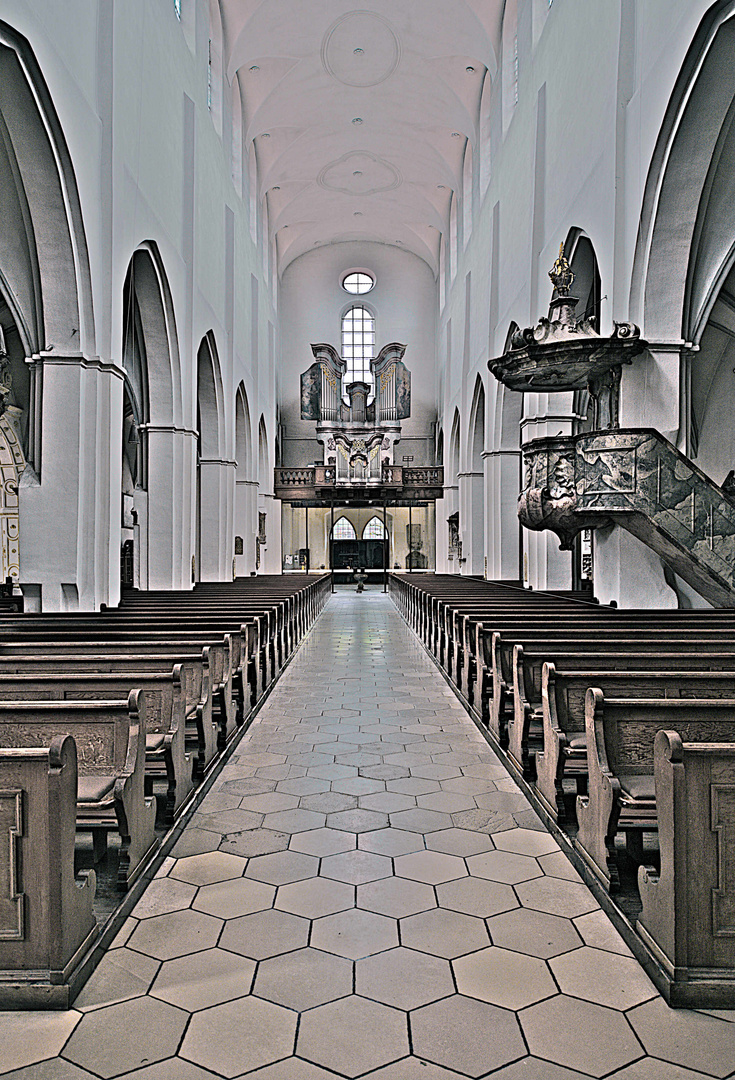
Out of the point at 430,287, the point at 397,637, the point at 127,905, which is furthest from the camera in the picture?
the point at 430,287

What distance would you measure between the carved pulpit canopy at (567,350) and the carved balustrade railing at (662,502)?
2.87 ft

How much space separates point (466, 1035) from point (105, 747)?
1.77 metres

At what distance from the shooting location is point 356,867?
129 inches

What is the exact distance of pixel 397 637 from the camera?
40.9 ft

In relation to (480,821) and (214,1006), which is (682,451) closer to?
(480,821)

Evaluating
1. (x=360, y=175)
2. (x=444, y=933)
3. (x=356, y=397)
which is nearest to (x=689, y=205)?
(x=444, y=933)

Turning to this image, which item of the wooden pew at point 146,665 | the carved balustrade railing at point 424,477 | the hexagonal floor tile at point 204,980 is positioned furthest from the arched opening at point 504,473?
the hexagonal floor tile at point 204,980

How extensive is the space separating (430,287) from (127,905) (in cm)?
2945

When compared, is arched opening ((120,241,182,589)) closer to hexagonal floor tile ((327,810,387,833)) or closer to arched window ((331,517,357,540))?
hexagonal floor tile ((327,810,387,833))

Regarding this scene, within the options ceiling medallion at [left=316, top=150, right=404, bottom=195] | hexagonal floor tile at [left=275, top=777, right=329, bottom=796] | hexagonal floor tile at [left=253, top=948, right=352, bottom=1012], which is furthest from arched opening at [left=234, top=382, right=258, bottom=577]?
hexagonal floor tile at [left=253, top=948, right=352, bottom=1012]

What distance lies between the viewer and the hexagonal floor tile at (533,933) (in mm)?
2584

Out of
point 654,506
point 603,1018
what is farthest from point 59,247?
point 603,1018

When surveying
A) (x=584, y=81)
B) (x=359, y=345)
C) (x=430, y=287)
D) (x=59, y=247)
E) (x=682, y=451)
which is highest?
(x=430, y=287)

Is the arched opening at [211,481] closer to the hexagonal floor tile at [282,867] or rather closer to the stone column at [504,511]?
the stone column at [504,511]
